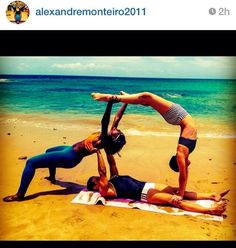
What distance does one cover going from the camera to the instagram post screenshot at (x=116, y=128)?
506 cm

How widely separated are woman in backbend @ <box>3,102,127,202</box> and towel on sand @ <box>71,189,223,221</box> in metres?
0.54

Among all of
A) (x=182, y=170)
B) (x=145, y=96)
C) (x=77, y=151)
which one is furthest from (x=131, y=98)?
(x=182, y=170)

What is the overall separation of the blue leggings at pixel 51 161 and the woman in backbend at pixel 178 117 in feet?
3.13

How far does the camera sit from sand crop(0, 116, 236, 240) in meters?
5.09

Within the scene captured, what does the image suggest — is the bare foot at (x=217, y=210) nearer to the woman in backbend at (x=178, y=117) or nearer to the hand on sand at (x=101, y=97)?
the woman in backbend at (x=178, y=117)

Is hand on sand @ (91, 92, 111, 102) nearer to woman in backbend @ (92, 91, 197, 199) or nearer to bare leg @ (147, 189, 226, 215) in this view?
woman in backbend @ (92, 91, 197, 199)

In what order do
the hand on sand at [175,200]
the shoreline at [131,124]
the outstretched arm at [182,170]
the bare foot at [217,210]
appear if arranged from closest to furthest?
the bare foot at [217,210]
the hand on sand at [175,200]
the outstretched arm at [182,170]
the shoreline at [131,124]

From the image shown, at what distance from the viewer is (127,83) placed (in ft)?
19.1

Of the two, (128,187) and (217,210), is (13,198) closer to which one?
(128,187)

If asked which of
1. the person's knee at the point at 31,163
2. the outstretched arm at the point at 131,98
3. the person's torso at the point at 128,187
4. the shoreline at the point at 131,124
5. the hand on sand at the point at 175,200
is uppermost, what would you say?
the outstretched arm at the point at 131,98
